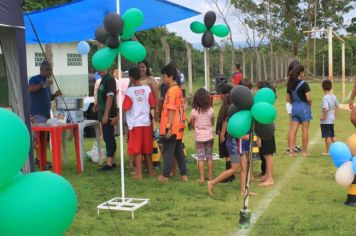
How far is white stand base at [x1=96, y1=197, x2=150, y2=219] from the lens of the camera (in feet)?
18.0

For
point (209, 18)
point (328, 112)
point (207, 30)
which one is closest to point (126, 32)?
point (209, 18)

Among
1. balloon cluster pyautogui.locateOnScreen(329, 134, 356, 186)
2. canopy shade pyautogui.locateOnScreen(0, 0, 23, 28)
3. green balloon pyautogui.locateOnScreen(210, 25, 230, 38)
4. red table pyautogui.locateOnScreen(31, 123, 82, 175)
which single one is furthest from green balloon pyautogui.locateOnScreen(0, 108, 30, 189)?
green balloon pyautogui.locateOnScreen(210, 25, 230, 38)

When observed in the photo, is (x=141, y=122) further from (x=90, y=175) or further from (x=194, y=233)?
(x=194, y=233)

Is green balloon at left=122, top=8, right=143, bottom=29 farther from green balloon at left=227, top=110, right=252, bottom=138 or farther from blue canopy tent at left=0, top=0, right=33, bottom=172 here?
green balloon at left=227, top=110, right=252, bottom=138

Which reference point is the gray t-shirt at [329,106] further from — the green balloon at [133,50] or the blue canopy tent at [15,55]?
the blue canopy tent at [15,55]

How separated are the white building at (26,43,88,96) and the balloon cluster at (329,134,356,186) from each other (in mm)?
18330

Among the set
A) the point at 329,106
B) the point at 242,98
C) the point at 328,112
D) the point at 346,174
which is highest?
the point at 242,98

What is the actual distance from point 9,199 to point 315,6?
148 ft

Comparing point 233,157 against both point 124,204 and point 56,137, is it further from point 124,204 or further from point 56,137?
point 56,137

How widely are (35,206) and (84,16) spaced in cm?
622

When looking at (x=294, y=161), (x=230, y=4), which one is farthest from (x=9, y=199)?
(x=230, y=4)

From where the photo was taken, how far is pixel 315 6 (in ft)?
145

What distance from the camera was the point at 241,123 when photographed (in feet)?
15.2

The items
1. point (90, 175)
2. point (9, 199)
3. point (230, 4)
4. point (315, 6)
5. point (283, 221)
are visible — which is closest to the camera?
point (9, 199)
